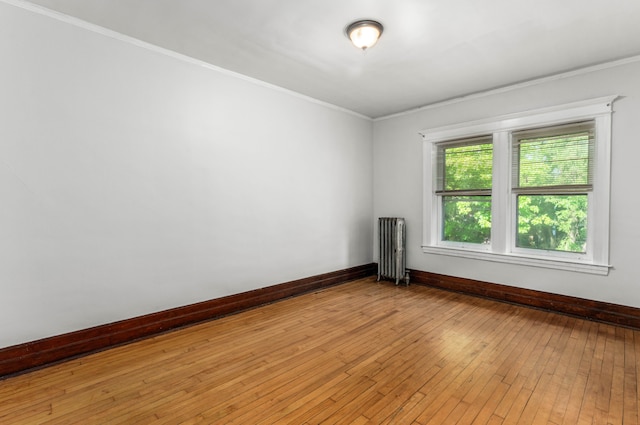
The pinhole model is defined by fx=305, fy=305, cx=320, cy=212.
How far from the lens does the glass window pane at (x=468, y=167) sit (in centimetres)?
427

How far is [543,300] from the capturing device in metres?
3.72

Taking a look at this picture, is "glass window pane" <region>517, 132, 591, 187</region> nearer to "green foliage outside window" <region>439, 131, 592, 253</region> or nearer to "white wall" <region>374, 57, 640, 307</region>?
"green foliage outside window" <region>439, 131, 592, 253</region>

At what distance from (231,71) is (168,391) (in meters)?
3.20

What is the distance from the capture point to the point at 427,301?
401cm

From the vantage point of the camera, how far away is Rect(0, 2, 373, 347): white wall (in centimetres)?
235

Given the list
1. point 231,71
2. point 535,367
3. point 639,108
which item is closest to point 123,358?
point 231,71

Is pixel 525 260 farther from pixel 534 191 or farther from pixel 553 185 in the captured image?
pixel 553 185

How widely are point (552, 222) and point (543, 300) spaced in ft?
3.16

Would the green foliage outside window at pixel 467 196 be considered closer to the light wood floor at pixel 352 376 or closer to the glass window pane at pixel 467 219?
the glass window pane at pixel 467 219

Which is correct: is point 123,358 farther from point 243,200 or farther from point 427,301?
point 427,301

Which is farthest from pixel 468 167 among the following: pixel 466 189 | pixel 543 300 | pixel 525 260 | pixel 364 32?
pixel 364 32

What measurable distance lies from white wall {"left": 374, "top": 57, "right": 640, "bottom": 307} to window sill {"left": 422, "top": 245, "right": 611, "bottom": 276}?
0.07m

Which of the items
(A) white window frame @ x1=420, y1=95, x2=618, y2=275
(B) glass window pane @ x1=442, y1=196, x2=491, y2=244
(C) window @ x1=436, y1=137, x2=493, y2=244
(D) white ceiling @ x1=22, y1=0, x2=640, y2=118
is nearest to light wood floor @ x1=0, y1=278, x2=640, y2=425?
(A) white window frame @ x1=420, y1=95, x2=618, y2=275

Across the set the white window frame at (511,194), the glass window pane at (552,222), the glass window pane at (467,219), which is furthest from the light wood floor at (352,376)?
the glass window pane at (467,219)
